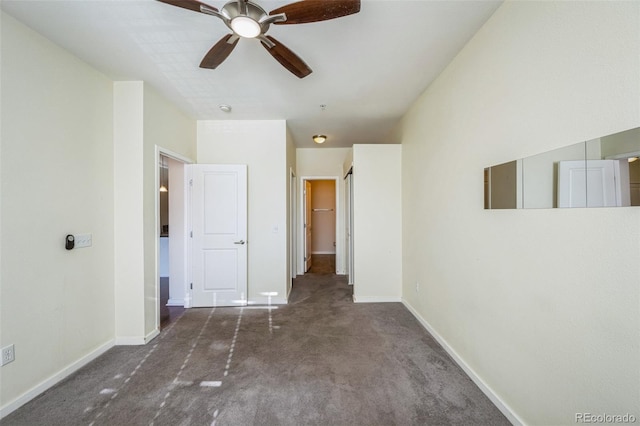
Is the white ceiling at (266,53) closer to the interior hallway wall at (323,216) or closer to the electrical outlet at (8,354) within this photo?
the electrical outlet at (8,354)

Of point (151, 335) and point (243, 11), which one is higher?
point (243, 11)

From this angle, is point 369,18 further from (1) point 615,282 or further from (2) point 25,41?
(2) point 25,41

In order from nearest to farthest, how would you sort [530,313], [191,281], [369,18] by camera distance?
1. [530,313]
2. [369,18]
3. [191,281]

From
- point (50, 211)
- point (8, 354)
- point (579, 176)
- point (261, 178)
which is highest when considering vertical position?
point (261, 178)

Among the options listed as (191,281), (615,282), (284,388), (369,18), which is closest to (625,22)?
(615,282)

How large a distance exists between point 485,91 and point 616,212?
1.15 metres

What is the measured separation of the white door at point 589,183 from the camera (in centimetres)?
98

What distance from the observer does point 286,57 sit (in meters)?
1.71

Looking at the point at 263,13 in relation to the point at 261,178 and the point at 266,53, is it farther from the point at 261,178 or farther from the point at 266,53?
the point at 261,178

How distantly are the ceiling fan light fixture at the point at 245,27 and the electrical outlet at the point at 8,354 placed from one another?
8.35ft

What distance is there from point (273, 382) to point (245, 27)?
→ 2.47m

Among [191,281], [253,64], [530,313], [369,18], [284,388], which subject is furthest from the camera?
[191,281]

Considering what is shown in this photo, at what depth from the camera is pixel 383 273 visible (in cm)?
355

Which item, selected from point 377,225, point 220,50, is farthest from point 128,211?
point 377,225
